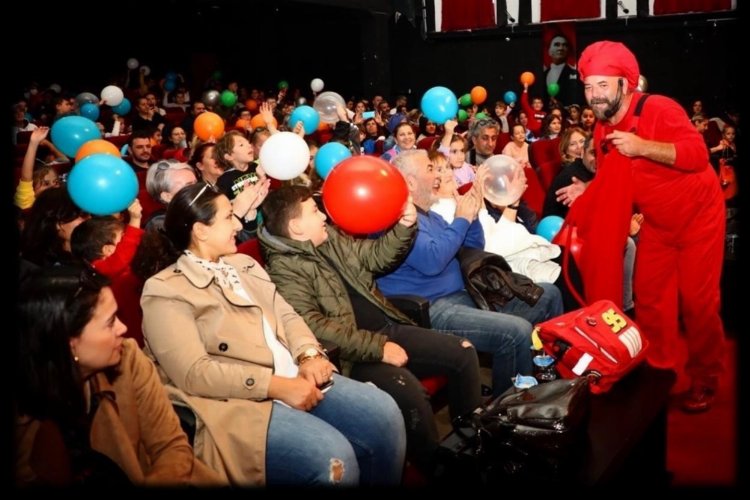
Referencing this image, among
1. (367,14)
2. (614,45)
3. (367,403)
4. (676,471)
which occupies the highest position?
(367,14)

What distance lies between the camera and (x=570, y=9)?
968 centimetres

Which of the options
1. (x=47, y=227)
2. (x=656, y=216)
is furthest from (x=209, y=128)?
(x=656, y=216)

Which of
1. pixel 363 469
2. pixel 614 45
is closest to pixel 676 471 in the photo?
pixel 363 469

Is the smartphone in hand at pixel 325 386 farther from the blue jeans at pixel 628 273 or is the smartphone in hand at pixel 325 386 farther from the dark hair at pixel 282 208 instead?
the blue jeans at pixel 628 273

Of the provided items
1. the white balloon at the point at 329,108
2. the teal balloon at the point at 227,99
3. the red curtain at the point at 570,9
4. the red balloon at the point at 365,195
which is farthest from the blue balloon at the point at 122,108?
the red balloon at the point at 365,195

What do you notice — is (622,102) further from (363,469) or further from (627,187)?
(363,469)

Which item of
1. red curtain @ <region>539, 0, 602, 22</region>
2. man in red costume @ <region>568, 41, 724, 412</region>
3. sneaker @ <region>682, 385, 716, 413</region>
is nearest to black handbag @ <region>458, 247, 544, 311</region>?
man in red costume @ <region>568, 41, 724, 412</region>

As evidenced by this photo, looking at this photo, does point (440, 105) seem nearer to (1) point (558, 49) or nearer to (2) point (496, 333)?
(2) point (496, 333)

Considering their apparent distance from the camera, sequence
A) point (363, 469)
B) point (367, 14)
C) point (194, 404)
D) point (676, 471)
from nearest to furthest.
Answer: point (194, 404)
point (363, 469)
point (676, 471)
point (367, 14)

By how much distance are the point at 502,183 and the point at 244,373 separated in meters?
1.71

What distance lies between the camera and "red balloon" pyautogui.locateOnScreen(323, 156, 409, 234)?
2381mm

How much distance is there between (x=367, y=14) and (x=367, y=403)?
10566 millimetres

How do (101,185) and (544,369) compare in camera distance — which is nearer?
(544,369)

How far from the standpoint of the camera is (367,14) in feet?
38.2
